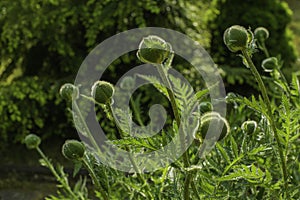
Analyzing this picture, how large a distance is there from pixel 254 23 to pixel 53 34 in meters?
0.95

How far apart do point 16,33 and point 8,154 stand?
51 centimetres

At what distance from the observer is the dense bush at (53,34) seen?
2041mm

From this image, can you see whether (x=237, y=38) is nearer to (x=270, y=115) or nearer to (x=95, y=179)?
(x=270, y=115)

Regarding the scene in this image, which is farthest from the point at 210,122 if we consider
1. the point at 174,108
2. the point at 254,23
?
the point at 254,23

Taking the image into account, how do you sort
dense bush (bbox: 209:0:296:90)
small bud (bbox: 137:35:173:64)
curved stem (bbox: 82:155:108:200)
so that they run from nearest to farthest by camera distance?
small bud (bbox: 137:35:173:64)
curved stem (bbox: 82:155:108:200)
dense bush (bbox: 209:0:296:90)

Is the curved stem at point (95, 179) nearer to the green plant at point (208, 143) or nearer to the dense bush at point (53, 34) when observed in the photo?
the green plant at point (208, 143)

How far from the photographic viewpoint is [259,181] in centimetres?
58

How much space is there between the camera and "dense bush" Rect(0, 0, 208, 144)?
6.70 feet

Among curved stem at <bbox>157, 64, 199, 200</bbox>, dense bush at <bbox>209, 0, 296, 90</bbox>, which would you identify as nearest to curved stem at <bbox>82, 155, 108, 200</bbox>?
curved stem at <bbox>157, 64, 199, 200</bbox>

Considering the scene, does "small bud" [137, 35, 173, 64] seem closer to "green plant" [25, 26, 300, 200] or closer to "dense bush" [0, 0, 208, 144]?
"green plant" [25, 26, 300, 200]

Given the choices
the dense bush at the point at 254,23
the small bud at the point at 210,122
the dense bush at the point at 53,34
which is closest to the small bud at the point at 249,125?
the small bud at the point at 210,122

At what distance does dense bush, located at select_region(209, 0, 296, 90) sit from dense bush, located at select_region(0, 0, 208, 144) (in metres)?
0.23

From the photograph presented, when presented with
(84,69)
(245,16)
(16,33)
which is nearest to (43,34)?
(16,33)

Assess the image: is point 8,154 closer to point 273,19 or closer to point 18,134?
point 18,134
